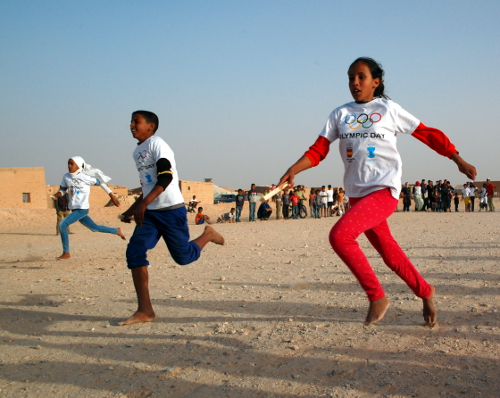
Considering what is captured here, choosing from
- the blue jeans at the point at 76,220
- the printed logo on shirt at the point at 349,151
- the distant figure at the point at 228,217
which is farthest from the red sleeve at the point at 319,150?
the distant figure at the point at 228,217

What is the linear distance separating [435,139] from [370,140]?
0.57 metres

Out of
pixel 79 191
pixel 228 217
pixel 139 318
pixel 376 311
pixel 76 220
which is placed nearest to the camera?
pixel 376 311

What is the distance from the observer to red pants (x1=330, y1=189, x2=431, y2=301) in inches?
140

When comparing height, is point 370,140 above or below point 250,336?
above

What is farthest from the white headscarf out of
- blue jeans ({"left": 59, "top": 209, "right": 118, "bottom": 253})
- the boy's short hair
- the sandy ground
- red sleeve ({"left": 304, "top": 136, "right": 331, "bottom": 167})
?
red sleeve ({"left": 304, "top": 136, "right": 331, "bottom": 167})

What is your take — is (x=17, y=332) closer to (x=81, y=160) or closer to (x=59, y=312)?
(x=59, y=312)

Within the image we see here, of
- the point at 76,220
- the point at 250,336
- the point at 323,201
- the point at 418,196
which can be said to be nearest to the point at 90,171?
the point at 76,220

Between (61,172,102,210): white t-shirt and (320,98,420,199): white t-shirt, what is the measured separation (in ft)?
20.1

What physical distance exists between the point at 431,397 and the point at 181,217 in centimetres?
281

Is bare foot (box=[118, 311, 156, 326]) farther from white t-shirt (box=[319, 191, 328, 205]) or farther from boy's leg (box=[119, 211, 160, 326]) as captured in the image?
white t-shirt (box=[319, 191, 328, 205])

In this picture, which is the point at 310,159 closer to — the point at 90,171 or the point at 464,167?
the point at 464,167

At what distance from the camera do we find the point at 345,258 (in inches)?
142

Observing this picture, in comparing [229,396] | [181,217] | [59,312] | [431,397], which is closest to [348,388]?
[431,397]

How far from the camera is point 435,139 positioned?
3.89 meters
